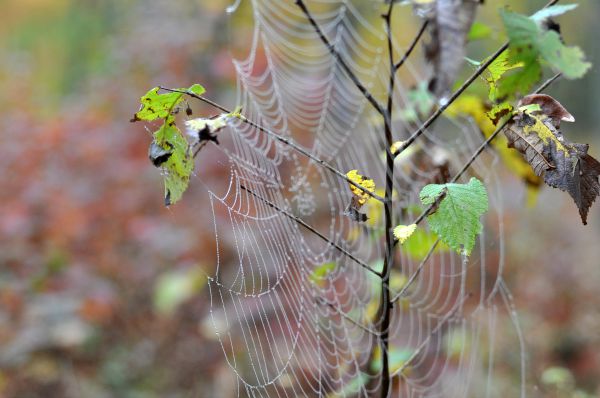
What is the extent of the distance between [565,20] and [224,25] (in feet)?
28.5

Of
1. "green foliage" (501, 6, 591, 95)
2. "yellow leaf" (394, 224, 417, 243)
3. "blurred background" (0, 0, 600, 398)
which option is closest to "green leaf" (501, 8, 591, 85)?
"green foliage" (501, 6, 591, 95)

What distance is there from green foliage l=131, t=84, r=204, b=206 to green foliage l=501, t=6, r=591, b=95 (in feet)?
1.53

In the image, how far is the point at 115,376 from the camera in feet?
12.6

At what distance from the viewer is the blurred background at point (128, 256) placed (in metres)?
3.59

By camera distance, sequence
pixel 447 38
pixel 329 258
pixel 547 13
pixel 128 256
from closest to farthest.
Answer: pixel 547 13
pixel 447 38
pixel 329 258
pixel 128 256

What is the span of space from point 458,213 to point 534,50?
27cm

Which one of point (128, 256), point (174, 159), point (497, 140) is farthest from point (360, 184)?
point (128, 256)

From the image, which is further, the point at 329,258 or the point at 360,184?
the point at 329,258

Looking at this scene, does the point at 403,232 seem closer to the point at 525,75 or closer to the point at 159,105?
the point at 525,75

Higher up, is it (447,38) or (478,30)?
(478,30)

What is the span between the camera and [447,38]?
1623 millimetres

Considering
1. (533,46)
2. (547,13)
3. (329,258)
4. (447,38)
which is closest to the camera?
(533,46)

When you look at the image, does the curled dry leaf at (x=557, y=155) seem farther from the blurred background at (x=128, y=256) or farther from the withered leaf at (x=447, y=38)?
the blurred background at (x=128, y=256)

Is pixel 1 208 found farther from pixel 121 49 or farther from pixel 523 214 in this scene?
pixel 523 214
